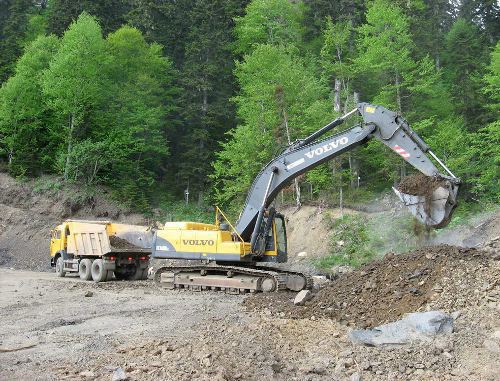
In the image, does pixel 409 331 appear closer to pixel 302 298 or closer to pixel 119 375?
pixel 302 298

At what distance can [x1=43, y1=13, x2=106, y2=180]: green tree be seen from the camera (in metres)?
30.2

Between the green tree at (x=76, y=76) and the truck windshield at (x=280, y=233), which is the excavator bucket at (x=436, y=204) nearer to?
the truck windshield at (x=280, y=233)

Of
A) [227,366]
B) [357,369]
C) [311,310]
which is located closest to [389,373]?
[357,369]

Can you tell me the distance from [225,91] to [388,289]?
2825cm

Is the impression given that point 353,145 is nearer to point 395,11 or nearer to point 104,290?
point 104,290

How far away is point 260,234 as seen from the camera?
14586 millimetres

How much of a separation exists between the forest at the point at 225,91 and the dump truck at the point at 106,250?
8.79 m

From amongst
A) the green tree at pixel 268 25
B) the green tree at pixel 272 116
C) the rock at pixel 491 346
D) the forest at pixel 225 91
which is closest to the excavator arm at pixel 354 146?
the rock at pixel 491 346

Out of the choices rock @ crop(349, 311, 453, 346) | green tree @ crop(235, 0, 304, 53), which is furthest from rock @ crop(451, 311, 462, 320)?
green tree @ crop(235, 0, 304, 53)

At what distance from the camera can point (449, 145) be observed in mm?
26266

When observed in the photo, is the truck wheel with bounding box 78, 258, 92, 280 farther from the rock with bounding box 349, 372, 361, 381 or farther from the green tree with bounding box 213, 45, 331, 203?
the rock with bounding box 349, 372, 361, 381

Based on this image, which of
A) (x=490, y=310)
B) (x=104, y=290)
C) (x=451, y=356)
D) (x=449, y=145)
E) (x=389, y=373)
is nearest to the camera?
(x=389, y=373)

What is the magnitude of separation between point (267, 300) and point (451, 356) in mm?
5901

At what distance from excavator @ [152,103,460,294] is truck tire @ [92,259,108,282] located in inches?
125
